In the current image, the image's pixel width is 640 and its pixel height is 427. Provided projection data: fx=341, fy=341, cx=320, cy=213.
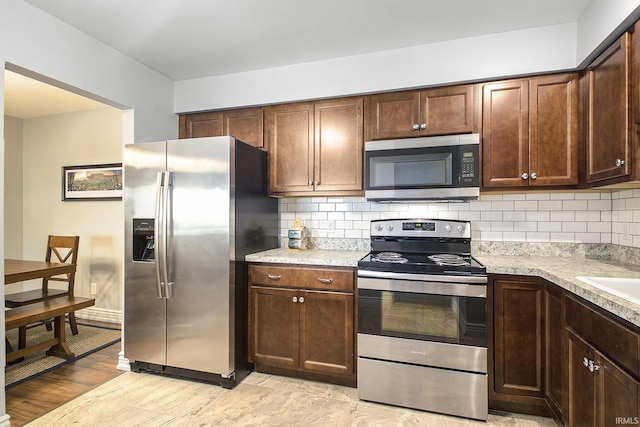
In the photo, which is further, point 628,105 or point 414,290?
point 414,290

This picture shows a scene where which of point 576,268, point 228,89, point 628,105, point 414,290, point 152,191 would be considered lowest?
point 414,290

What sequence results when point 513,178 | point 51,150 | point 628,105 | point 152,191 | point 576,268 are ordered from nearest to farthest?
1. point 628,105
2. point 576,268
3. point 513,178
4. point 152,191
5. point 51,150

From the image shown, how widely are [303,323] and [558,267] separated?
1668mm

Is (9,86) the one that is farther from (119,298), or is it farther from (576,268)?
(576,268)

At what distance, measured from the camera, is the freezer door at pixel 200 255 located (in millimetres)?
2387

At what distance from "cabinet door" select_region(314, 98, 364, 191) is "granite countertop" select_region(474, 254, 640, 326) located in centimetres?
114

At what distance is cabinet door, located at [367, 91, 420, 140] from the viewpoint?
256 cm

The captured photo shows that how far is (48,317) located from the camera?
107 inches

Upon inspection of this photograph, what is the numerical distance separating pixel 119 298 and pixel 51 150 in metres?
2.11

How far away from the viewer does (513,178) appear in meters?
2.36

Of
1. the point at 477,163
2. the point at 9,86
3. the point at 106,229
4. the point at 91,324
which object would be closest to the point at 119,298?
the point at 91,324

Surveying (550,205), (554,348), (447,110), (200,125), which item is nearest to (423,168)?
(447,110)

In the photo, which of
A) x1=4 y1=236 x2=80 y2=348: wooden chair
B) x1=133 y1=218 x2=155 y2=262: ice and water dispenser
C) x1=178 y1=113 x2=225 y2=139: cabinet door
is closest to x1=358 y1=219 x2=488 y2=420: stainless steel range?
x1=133 y1=218 x2=155 y2=262: ice and water dispenser

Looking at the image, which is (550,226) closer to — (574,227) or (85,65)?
(574,227)
